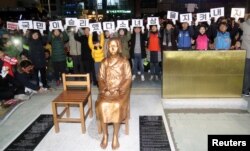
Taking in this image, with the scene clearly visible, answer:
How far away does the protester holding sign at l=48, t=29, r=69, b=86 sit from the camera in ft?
25.7

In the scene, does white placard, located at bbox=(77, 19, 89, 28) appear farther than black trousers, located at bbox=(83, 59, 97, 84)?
No

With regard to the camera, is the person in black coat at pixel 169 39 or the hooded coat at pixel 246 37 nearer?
the hooded coat at pixel 246 37

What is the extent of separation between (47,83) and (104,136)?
4543mm

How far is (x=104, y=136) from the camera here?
4695mm

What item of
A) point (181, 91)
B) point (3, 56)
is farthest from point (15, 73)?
point (181, 91)

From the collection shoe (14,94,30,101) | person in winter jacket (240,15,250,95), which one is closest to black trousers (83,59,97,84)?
shoe (14,94,30,101)

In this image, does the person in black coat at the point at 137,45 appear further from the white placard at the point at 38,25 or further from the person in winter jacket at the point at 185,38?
the white placard at the point at 38,25

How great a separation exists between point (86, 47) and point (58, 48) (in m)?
0.81

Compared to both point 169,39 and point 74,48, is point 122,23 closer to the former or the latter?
point 169,39

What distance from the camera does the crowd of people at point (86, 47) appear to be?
7.22 metres

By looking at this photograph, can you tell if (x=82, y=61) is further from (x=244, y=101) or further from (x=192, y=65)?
(x=244, y=101)

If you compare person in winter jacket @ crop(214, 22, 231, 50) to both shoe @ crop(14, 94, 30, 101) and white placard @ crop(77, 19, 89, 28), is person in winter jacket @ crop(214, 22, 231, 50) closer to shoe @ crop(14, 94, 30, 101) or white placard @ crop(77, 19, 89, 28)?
white placard @ crop(77, 19, 89, 28)

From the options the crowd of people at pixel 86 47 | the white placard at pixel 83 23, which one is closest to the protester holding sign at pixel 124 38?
the crowd of people at pixel 86 47

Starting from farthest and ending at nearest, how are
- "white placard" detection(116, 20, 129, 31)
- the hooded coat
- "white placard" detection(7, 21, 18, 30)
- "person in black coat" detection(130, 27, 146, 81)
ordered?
"white placard" detection(7, 21, 18, 30) < "person in black coat" detection(130, 27, 146, 81) < "white placard" detection(116, 20, 129, 31) < the hooded coat
